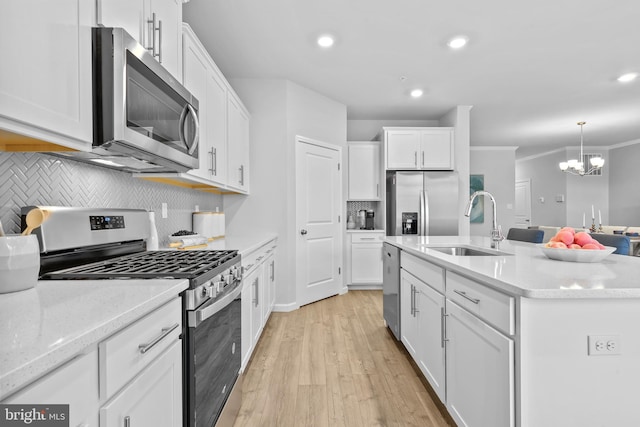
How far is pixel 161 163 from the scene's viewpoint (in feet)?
5.30

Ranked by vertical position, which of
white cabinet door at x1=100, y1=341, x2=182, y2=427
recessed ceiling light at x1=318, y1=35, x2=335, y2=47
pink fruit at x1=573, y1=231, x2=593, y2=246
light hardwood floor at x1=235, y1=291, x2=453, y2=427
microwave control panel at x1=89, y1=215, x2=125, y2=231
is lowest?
light hardwood floor at x1=235, y1=291, x2=453, y2=427

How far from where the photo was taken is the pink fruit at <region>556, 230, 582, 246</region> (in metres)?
1.59

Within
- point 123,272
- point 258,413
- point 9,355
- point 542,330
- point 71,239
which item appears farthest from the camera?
point 258,413

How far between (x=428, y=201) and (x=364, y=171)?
41.4 inches

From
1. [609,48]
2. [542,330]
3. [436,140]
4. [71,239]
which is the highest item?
[609,48]

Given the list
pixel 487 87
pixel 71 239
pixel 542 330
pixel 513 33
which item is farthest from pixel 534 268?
pixel 487 87

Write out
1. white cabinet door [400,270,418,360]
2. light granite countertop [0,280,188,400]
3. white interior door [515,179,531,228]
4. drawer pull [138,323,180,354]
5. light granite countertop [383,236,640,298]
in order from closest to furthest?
1. light granite countertop [0,280,188,400]
2. drawer pull [138,323,180,354]
3. light granite countertop [383,236,640,298]
4. white cabinet door [400,270,418,360]
5. white interior door [515,179,531,228]

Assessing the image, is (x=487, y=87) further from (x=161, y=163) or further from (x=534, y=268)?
(x=161, y=163)

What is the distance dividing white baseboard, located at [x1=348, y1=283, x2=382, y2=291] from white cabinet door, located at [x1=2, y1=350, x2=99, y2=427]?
431 centimetres

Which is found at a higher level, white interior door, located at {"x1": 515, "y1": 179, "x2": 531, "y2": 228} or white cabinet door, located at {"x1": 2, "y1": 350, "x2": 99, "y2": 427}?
white interior door, located at {"x1": 515, "y1": 179, "x2": 531, "y2": 228}

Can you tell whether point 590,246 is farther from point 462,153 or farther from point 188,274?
point 462,153

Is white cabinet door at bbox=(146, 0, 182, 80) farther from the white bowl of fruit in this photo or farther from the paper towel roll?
the white bowl of fruit

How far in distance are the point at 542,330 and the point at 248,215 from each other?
3203 mm

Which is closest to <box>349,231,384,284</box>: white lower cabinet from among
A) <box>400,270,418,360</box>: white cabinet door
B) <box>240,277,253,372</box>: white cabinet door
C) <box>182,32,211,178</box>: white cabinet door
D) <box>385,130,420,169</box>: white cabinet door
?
<box>385,130,420,169</box>: white cabinet door
